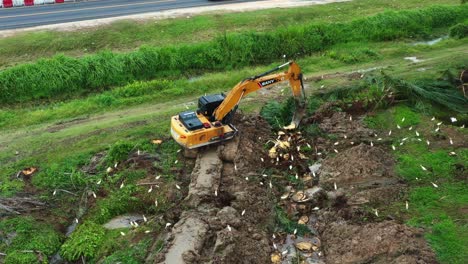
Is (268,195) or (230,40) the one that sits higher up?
(230,40)

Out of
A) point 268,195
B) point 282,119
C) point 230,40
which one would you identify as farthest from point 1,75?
point 268,195

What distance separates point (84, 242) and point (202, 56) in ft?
50.5

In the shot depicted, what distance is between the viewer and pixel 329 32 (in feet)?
94.2

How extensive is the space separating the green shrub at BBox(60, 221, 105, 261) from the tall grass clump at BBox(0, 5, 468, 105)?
→ 12.2m

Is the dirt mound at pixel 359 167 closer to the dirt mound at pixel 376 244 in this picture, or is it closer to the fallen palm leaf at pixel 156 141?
the dirt mound at pixel 376 244

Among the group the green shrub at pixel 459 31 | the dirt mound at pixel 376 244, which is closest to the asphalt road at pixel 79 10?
the green shrub at pixel 459 31

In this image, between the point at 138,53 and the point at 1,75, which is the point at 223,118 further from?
the point at 1,75

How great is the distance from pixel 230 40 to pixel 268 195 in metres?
14.5

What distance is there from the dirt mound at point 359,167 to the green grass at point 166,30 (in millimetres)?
15058

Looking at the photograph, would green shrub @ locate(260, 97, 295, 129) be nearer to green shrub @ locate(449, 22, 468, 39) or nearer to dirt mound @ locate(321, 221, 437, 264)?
dirt mound @ locate(321, 221, 437, 264)

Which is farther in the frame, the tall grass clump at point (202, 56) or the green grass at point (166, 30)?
the green grass at point (166, 30)

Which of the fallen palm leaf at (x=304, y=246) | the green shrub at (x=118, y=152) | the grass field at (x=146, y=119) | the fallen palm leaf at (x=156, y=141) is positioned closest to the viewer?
the fallen palm leaf at (x=304, y=246)

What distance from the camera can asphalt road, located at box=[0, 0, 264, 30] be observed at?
3000 cm

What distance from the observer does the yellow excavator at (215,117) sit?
15.0 m
